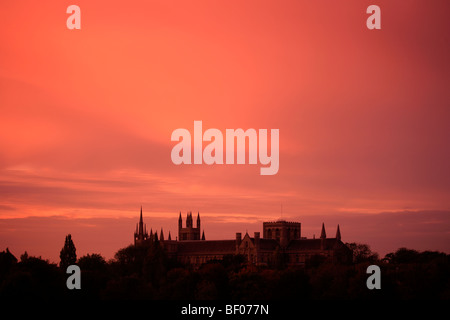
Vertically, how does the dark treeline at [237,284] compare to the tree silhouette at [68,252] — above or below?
below

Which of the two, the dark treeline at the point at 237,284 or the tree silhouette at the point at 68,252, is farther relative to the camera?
the tree silhouette at the point at 68,252

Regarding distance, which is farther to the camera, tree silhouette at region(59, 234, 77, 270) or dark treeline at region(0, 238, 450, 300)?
tree silhouette at region(59, 234, 77, 270)

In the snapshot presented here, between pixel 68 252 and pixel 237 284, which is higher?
pixel 68 252

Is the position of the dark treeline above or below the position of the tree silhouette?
below

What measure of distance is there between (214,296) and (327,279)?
17948 millimetres

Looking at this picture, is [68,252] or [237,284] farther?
[68,252]
